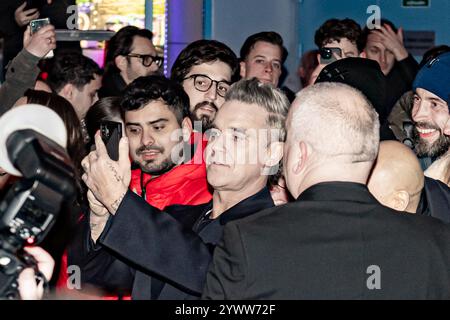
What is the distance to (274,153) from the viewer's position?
326 centimetres

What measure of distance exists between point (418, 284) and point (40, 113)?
1160 millimetres

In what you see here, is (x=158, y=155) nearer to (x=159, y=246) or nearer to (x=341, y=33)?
(x=159, y=246)

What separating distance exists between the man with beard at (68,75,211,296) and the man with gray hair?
9cm

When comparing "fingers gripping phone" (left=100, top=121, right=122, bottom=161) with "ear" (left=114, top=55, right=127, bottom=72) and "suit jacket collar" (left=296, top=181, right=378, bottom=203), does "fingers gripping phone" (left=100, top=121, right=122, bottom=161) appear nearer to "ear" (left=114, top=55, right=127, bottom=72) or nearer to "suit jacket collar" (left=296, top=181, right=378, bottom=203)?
"suit jacket collar" (left=296, top=181, right=378, bottom=203)

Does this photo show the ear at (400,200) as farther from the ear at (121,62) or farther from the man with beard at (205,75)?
the ear at (121,62)

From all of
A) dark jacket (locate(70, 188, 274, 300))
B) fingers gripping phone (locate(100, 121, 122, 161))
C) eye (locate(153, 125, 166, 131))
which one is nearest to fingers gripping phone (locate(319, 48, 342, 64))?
eye (locate(153, 125, 166, 131))

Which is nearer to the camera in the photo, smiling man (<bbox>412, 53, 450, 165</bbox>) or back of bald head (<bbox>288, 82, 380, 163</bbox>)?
back of bald head (<bbox>288, 82, 380, 163</bbox>)

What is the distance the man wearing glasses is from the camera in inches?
230

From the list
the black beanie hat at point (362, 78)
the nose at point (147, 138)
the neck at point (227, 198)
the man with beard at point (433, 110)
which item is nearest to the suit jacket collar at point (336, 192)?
the neck at point (227, 198)

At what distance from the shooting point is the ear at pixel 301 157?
240cm

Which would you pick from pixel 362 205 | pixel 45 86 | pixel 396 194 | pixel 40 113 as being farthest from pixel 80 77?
pixel 40 113

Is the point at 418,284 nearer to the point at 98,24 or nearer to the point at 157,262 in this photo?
the point at 157,262

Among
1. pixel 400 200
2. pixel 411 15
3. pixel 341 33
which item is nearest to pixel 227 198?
pixel 400 200

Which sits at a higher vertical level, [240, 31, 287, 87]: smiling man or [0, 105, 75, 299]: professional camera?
[0, 105, 75, 299]: professional camera
